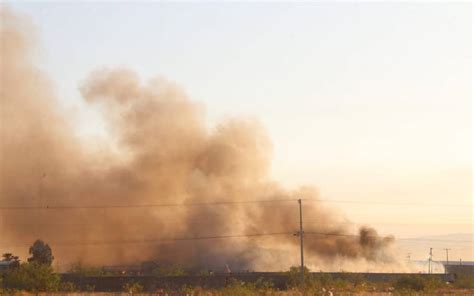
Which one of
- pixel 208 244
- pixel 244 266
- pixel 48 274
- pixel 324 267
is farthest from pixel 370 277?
pixel 48 274

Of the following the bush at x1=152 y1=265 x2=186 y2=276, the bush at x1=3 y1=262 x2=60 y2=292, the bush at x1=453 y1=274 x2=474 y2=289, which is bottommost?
the bush at x1=152 y1=265 x2=186 y2=276

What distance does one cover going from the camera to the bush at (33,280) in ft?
193

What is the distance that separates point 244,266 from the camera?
111 meters

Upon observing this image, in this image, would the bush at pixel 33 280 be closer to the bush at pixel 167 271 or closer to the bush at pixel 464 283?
the bush at pixel 167 271

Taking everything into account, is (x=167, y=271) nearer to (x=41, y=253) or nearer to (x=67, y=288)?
(x=41, y=253)

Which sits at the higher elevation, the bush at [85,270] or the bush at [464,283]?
the bush at [464,283]

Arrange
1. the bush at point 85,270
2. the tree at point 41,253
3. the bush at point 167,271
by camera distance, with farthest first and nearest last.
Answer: the bush at point 167,271, the bush at point 85,270, the tree at point 41,253

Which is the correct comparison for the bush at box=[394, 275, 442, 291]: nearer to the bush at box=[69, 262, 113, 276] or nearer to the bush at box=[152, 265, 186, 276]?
the bush at box=[152, 265, 186, 276]

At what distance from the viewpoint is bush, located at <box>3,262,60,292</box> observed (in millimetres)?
58812

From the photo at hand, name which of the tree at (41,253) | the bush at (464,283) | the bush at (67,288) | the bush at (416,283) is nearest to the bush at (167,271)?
the tree at (41,253)

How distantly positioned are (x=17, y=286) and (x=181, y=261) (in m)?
56.6

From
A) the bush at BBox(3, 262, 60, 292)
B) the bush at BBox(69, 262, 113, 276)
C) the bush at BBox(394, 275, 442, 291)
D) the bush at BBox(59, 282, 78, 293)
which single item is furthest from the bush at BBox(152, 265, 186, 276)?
the bush at BBox(394, 275, 442, 291)

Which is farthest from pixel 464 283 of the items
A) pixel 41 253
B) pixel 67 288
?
pixel 41 253

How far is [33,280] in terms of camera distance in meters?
59.3
